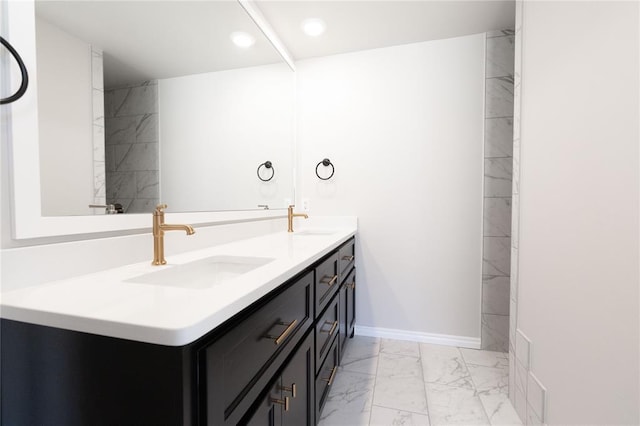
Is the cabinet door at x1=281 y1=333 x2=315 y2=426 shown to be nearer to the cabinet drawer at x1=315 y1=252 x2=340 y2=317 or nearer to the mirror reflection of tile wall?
the cabinet drawer at x1=315 y1=252 x2=340 y2=317

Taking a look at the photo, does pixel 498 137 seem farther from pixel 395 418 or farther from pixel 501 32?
pixel 395 418

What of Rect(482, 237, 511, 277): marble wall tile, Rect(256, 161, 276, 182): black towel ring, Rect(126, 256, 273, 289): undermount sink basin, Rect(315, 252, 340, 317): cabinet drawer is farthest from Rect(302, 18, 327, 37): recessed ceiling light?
Rect(482, 237, 511, 277): marble wall tile

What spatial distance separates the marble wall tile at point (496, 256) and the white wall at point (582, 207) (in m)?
0.64

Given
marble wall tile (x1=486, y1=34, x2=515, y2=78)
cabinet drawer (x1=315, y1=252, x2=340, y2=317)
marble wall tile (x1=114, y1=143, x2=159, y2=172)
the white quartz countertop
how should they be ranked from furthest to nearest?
marble wall tile (x1=486, y1=34, x2=515, y2=78)
cabinet drawer (x1=315, y1=252, x2=340, y2=317)
marble wall tile (x1=114, y1=143, x2=159, y2=172)
the white quartz countertop

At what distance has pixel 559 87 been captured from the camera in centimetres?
111

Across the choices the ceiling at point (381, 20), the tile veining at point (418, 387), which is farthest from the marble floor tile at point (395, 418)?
the ceiling at point (381, 20)

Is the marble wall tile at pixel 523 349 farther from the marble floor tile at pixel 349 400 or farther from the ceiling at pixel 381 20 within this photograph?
the ceiling at pixel 381 20

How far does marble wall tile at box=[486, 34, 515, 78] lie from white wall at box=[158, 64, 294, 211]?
56.2 inches

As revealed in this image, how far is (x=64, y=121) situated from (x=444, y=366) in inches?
86.9

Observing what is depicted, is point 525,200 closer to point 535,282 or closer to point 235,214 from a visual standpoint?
point 535,282

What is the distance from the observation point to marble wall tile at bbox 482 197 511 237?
6.35ft

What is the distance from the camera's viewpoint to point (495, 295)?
198 centimetres

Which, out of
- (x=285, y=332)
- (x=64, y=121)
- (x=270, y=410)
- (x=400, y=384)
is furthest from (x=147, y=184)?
(x=400, y=384)

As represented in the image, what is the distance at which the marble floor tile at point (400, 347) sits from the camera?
6.55 feet
